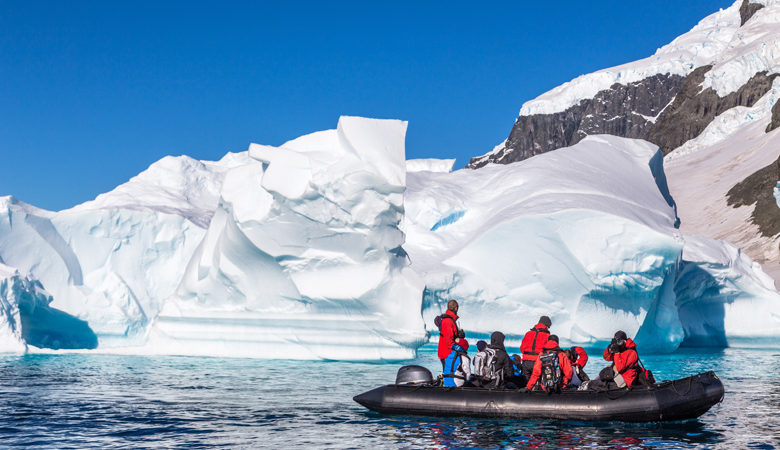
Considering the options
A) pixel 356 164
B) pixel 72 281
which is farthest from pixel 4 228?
pixel 356 164

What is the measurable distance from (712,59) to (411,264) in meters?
110

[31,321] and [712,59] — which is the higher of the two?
[712,59]

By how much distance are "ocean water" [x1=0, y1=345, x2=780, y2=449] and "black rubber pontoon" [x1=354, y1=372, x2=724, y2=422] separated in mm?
144

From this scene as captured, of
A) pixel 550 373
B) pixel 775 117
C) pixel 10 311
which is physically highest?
pixel 775 117

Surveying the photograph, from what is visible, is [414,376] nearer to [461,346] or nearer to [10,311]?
[461,346]

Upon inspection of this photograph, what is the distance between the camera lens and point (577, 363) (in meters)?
12.2

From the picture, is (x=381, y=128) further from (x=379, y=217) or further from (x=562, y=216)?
(x=562, y=216)

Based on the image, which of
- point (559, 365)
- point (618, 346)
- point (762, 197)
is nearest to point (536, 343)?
point (559, 365)

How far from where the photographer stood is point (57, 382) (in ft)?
55.1

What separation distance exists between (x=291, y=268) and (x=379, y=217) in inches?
118

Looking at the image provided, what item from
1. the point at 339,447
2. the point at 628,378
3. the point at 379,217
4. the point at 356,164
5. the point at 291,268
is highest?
the point at 356,164

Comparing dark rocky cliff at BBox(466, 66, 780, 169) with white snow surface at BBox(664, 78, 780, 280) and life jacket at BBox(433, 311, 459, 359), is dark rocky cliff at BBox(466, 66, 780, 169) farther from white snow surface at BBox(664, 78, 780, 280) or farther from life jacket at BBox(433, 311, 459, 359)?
life jacket at BBox(433, 311, 459, 359)

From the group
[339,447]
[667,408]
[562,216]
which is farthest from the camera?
[562,216]

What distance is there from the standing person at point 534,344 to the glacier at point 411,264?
28.2 feet
